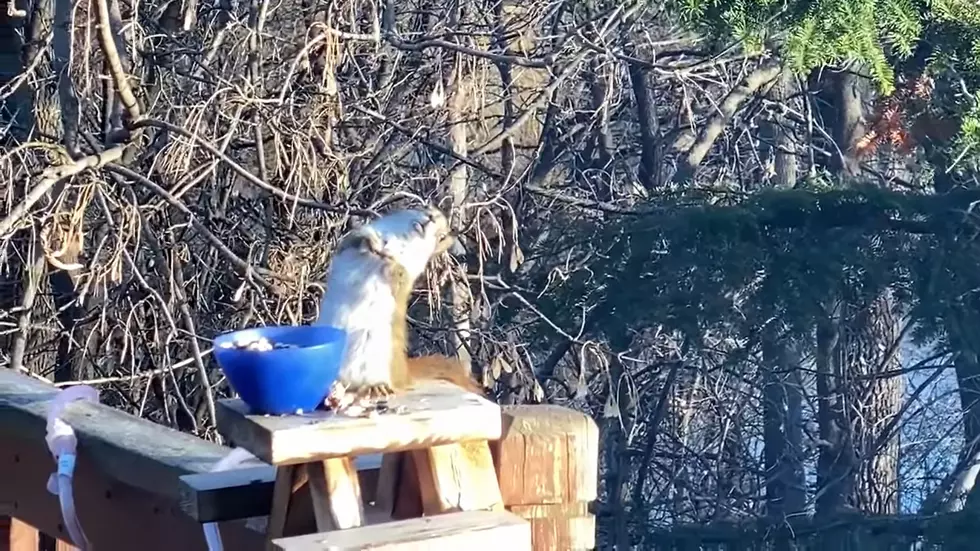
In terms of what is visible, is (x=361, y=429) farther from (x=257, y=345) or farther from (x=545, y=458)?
(x=545, y=458)

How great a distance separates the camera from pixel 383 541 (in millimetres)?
1072

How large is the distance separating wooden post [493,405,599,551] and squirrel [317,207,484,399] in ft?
0.49

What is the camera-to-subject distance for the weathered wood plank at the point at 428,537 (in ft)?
3.50

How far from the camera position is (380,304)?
5.11ft

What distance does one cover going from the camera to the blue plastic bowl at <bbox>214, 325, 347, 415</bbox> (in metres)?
1.15

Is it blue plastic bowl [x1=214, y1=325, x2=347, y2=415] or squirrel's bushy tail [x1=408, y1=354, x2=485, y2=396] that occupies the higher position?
→ blue plastic bowl [x1=214, y1=325, x2=347, y2=415]

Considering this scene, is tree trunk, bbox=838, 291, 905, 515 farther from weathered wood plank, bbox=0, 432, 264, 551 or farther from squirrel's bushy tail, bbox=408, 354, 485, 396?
weathered wood plank, bbox=0, 432, 264, 551

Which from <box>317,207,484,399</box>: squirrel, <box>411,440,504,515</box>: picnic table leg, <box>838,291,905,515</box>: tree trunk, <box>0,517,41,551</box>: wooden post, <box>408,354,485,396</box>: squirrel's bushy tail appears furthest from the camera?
<box>838,291,905,515</box>: tree trunk

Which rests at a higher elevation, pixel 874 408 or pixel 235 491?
pixel 235 491

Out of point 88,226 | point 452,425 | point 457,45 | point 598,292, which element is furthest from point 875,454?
point 452,425

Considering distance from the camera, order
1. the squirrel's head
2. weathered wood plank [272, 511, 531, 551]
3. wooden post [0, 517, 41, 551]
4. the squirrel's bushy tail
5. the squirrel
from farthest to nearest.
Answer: wooden post [0, 517, 41, 551]
the squirrel's head
the squirrel's bushy tail
the squirrel
weathered wood plank [272, 511, 531, 551]

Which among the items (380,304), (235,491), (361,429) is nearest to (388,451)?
(361,429)

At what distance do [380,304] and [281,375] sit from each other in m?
0.42

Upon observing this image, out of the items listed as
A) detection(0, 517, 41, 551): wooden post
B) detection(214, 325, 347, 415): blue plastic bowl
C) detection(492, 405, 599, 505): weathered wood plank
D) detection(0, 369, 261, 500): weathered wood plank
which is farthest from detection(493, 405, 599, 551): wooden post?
detection(0, 517, 41, 551): wooden post
